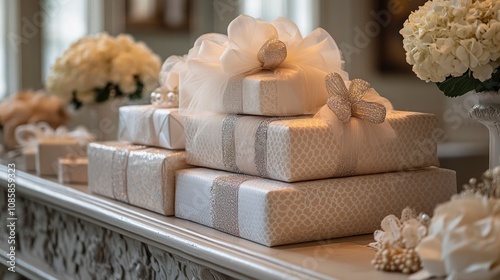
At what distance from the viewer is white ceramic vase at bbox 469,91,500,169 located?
1431 mm

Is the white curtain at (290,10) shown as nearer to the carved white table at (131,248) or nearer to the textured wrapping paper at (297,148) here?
the carved white table at (131,248)

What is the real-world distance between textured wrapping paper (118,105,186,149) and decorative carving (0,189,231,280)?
22 centimetres

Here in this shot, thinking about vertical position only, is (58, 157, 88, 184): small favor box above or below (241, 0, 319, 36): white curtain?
below

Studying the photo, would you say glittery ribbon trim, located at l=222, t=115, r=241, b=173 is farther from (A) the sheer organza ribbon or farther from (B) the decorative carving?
(B) the decorative carving

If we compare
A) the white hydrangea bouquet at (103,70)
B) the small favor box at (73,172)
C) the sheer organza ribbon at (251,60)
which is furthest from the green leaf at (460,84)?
the white hydrangea bouquet at (103,70)

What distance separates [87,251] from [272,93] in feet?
2.65

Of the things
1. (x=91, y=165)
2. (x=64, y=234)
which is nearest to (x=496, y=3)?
(x=91, y=165)

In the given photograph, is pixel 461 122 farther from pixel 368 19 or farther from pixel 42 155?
pixel 42 155

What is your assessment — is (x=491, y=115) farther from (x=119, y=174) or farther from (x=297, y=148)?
(x=119, y=174)

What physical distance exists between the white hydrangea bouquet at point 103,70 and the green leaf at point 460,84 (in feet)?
4.80

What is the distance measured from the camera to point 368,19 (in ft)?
20.1

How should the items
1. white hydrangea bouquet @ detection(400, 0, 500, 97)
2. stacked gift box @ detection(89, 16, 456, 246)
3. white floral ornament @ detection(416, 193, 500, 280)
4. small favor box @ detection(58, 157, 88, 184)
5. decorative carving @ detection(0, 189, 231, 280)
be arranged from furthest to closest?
1. small favor box @ detection(58, 157, 88, 184)
2. decorative carving @ detection(0, 189, 231, 280)
3. stacked gift box @ detection(89, 16, 456, 246)
4. white hydrangea bouquet @ detection(400, 0, 500, 97)
5. white floral ornament @ detection(416, 193, 500, 280)

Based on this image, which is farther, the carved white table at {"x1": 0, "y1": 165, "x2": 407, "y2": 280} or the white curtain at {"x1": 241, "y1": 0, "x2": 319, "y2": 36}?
the white curtain at {"x1": 241, "y1": 0, "x2": 319, "y2": 36}

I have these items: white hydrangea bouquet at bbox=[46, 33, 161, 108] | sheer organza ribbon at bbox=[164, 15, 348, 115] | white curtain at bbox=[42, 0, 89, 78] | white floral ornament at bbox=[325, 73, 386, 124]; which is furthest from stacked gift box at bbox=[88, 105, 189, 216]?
white curtain at bbox=[42, 0, 89, 78]
